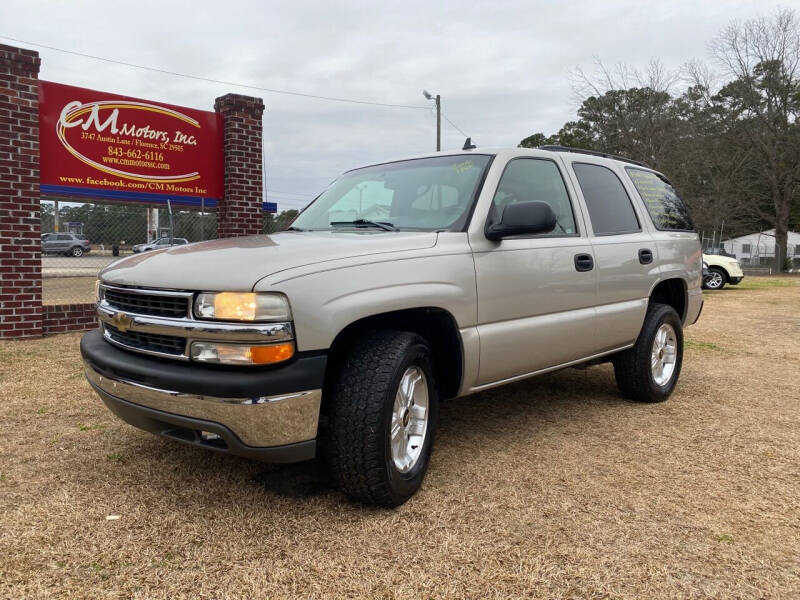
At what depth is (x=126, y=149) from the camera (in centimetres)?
833

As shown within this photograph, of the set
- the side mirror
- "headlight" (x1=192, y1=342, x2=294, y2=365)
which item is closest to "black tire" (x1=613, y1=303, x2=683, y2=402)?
the side mirror

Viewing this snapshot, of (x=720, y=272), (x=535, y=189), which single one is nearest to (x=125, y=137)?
(x=535, y=189)

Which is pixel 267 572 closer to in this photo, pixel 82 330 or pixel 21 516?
pixel 21 516

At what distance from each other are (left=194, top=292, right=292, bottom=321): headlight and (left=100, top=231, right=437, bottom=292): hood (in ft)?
0.12

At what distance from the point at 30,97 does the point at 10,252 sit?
1.83 metres

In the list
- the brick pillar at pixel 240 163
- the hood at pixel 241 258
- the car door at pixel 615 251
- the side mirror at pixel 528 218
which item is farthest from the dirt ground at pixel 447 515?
the brick pillar at pixel 240 163

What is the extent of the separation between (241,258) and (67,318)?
6095 mm

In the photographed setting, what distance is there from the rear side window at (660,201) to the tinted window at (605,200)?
29cm

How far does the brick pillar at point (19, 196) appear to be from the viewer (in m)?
7.13

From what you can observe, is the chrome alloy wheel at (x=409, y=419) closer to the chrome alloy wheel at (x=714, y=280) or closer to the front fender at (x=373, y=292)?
the front fender at (x=373, y=292)

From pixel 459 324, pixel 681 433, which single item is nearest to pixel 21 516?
pixel 459 324

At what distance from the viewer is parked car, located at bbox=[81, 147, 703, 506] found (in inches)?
101

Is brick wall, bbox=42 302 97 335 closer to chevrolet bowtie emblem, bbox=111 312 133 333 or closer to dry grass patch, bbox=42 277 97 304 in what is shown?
dry grass patch, bbox=42 277 97 304

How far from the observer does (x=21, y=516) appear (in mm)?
2846
